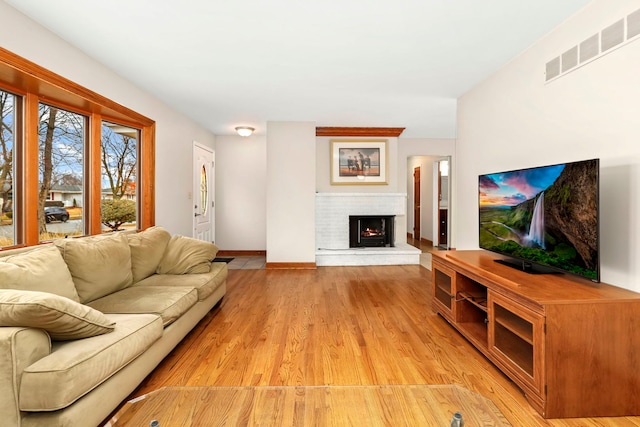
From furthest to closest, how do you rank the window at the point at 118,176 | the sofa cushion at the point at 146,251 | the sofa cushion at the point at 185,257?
1. the window at the point at 118,176
2. the sofa cushion at the point at 185,257
3. the sofa cushion at the point at 146,251

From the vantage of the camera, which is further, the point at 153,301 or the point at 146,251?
the point at 146,251

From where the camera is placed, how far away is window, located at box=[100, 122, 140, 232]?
370 cm

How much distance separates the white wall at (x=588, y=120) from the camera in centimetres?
195

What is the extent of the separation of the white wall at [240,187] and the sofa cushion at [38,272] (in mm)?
4579

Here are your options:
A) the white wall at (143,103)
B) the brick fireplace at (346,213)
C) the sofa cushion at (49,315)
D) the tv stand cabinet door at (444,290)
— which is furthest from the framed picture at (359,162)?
the sofa cushion at (49,315)

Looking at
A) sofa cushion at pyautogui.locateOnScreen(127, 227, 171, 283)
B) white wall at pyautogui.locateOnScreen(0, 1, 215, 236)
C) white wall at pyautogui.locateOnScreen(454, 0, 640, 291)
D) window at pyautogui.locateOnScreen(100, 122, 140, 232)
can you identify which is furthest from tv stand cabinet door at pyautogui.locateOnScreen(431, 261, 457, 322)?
window at pyautogui.locateOnScreen(100, 122, 140, 232)

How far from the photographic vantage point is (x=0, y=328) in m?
1.41

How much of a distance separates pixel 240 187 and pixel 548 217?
560cm

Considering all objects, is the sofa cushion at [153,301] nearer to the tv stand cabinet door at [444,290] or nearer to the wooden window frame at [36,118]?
the wooden window frame at [36,118]

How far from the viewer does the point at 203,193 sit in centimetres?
619

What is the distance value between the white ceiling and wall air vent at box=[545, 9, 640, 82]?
0.63 feet

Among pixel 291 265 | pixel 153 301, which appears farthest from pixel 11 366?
pixel 291 265

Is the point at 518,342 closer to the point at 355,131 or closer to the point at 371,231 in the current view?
the point at 371,231

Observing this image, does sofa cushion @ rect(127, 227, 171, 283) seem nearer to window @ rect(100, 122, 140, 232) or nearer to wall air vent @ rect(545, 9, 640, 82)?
window @ rect(100, 122, 140, 232)
